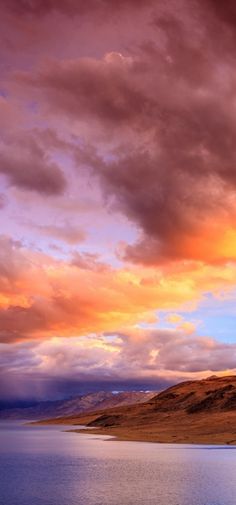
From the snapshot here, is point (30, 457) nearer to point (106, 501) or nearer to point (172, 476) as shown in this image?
point (172, 476)

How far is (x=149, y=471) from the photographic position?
102m

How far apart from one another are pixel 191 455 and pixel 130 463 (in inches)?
1043

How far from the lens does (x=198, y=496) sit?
72750 mm

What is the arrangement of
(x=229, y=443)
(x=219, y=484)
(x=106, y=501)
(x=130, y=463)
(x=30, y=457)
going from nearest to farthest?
(x=106, y=501) → (x=219, y=484) → (x=130, y=463) → (x=30, y=457) → (x=229, y=443)

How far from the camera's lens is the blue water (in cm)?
7062

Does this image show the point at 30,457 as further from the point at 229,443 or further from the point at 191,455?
the point at 229,443

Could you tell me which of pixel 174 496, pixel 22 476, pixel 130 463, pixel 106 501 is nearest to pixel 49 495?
pixel 106 501

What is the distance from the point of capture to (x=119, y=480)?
3516 inches

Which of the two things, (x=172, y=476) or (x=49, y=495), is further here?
(x=172, y=476)

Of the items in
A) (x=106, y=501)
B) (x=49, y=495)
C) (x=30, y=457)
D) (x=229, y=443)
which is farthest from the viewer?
(x=229, y=443)

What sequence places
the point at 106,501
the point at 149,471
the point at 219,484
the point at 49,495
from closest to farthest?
the point at 106,501, the point at 49,495, the point at 219,484, the point at 149,471

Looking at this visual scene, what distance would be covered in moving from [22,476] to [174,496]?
32.2m

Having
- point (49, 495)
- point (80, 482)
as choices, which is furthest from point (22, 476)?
point (49, 495)

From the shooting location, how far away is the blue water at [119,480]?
70.6m
